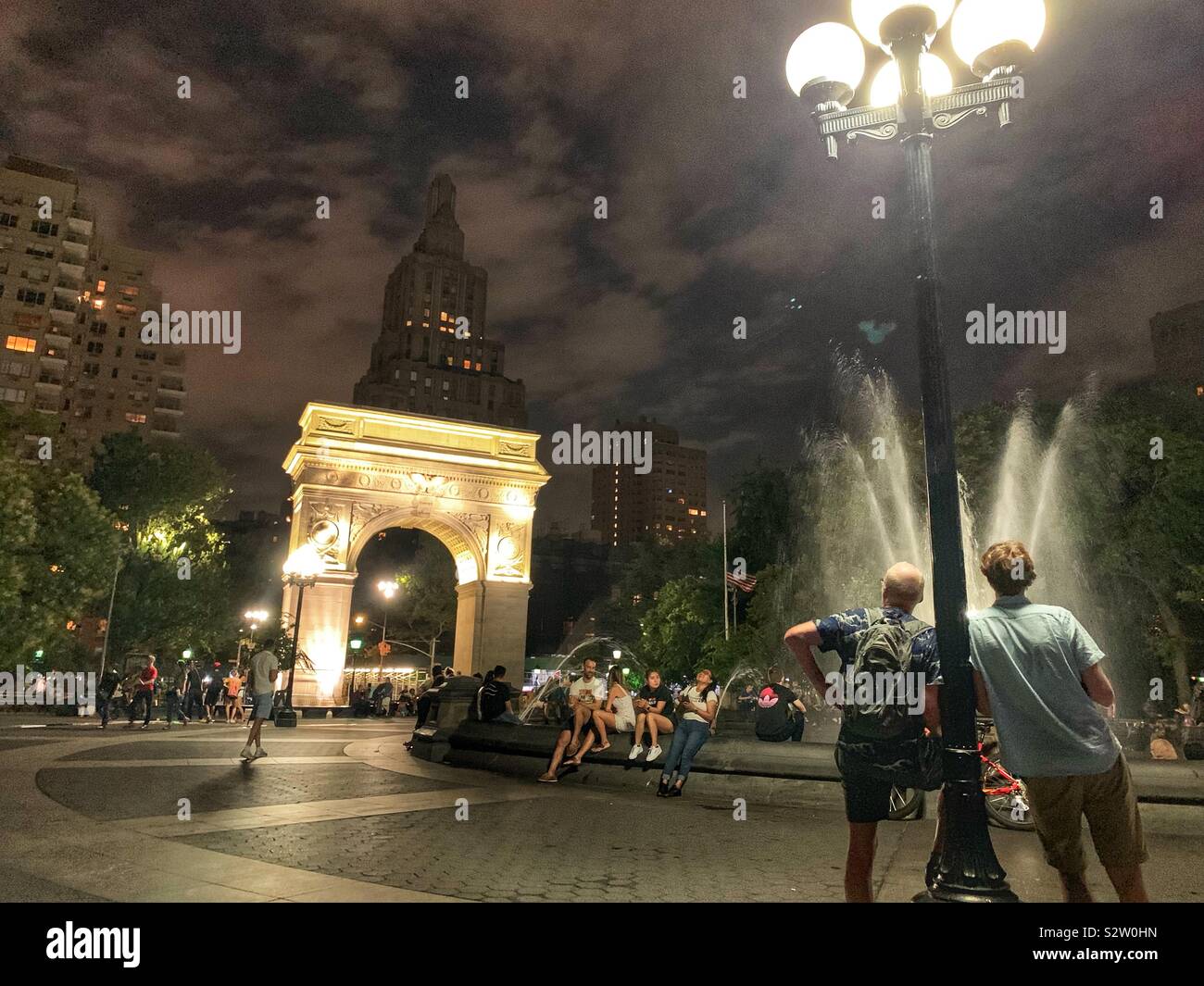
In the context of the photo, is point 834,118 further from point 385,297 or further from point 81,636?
point 385,297

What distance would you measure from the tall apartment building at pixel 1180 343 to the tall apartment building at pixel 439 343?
75.6 meters

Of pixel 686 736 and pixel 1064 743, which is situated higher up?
pixel 1064 743

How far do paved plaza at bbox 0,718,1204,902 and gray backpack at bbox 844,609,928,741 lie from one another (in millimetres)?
1606

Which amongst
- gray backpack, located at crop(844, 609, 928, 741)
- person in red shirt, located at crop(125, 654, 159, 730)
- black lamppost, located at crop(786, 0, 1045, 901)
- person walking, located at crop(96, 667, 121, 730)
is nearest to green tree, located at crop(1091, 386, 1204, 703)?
black lamppost, located at crop(786, 0, 1045, 901)

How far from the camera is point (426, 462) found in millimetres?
42094

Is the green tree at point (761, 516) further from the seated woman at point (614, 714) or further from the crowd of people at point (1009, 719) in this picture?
the crowd of people at point (1009, 719)

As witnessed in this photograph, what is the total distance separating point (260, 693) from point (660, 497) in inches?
4624

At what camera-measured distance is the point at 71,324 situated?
248 ft

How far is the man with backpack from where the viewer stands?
11.5m

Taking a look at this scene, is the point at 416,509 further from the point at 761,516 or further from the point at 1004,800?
the point at 1004,800

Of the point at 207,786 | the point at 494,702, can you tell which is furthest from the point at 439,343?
the point at 207,786

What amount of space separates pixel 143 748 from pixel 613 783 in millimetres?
9275
